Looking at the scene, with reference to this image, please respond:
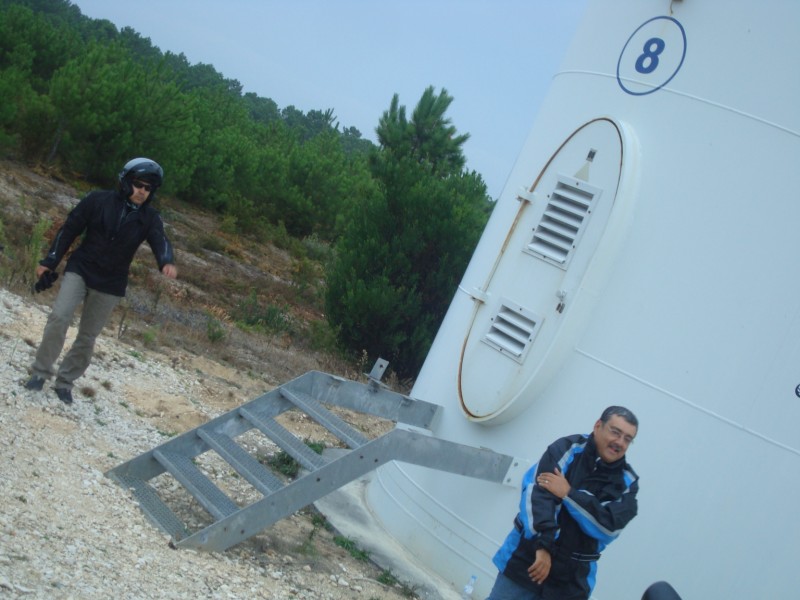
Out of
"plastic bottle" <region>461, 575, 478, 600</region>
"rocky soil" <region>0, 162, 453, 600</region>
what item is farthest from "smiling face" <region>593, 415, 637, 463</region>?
"rocky soil" <region>0, 162, 453, 600</region>

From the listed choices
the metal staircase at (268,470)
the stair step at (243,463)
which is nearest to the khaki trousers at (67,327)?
the metal staircase at (268,470)

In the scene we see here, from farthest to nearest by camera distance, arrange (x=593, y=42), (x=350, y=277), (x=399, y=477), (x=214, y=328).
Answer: (x=350, y=277) → (x=214, y=328) → (x=399, y=477) → (x=593, y=42)

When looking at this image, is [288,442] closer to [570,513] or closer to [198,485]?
[198,485]

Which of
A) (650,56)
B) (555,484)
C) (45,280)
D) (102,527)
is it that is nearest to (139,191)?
(45,280)

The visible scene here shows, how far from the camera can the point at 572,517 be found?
4.45 metres

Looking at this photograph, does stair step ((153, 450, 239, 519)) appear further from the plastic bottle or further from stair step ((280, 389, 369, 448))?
the plastic bottle

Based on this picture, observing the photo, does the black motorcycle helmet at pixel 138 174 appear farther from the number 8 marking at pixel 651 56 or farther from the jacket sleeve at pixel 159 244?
the number 8 marking at pixel 651 56

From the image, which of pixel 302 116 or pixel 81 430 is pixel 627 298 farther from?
Answer: pixel 302 116

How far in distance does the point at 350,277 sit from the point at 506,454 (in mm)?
9078

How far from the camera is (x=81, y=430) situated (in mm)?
6566

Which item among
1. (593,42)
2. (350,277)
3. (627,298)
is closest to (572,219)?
(627,298)

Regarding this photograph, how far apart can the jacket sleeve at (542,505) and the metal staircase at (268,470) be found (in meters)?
1.48

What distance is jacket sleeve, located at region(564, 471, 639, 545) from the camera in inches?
173

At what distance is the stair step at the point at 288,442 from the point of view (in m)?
5.91
